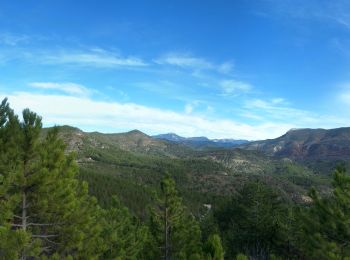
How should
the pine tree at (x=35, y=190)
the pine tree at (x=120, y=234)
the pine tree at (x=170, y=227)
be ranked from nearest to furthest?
the pine tree at (x=35, y=190) → the pine tree at (x=120, y=234) → the pine tree at (x=170, y=227)

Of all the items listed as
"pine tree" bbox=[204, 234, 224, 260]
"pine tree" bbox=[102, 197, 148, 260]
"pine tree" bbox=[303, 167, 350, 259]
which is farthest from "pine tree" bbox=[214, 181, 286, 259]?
"pine tree" bbox=[204, 234, 224, 260]

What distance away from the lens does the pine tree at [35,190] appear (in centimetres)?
1608

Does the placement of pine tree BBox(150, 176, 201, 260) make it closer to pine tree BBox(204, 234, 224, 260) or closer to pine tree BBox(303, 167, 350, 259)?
pine tree BBox(303, 167, 350, 259)

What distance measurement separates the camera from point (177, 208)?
34219mm

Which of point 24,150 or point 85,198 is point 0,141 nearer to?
point 24,150

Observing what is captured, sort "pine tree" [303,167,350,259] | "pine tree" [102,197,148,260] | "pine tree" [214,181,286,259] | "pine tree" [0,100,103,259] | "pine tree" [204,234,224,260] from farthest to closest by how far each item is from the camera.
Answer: "pine tree" [214,181,286,259]
"pine tree" [102,197,148,260]
"pine tree" [303,167,350,259]
"pine tree" [0,100,103,259]
"pine tree" [204,234,224,260]

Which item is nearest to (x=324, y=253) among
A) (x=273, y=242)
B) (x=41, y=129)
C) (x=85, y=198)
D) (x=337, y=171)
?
(x=337, y=171)

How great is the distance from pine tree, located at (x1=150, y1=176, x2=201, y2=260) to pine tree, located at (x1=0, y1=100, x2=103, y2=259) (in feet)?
49.2

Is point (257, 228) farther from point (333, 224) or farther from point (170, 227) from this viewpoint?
point (333, 224)

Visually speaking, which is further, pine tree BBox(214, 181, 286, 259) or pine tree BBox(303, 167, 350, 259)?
pine tree BBox(214, 181, 286, 259)

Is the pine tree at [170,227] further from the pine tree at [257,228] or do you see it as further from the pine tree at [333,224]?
the pine tree at [333,224]

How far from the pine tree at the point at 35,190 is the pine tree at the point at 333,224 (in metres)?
13.5

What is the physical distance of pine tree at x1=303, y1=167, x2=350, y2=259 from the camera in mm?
20281

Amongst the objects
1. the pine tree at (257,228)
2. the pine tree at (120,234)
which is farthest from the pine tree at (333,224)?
the pine tree at (257,228)
